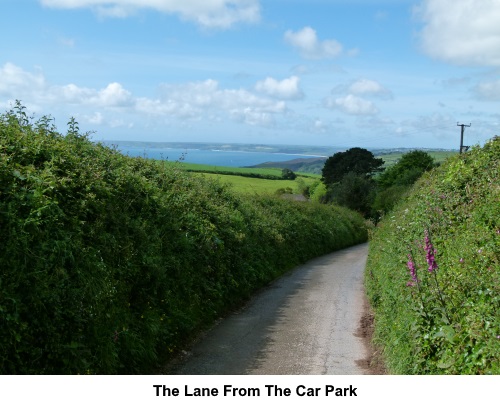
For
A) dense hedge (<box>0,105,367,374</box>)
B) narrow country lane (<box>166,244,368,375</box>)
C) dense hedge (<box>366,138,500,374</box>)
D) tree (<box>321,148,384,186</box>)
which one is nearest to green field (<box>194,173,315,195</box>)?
tree (<box>321,148,384,186</box>)

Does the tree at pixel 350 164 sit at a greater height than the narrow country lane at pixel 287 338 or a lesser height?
greater

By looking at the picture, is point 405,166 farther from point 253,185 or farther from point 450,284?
point 450,284

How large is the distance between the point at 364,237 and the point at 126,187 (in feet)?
153

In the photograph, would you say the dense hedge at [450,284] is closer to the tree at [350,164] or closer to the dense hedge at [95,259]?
the dense hedge at [95,259]

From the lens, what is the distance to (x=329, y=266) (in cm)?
2912

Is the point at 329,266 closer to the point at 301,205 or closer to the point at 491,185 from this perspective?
the point at 301,205

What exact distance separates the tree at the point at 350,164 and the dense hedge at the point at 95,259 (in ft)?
238

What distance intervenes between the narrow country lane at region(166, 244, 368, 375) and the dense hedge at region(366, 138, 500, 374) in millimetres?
1136

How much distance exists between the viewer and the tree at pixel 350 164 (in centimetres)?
8688

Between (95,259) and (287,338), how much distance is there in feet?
17.1

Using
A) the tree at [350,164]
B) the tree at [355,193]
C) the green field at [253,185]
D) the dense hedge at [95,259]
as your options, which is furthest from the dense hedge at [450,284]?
the tree at [350,164]

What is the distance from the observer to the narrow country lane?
388 inches

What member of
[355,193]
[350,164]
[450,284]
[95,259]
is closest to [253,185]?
[355,193]

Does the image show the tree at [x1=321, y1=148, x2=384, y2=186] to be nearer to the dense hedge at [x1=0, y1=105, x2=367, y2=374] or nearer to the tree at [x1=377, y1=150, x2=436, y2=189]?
the tree at [x1=377, y1=150, x2=436, y2=189]
